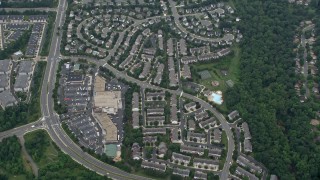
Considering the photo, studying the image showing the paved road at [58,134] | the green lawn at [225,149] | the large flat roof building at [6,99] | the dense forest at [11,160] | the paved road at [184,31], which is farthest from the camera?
the paved road at [184,31]

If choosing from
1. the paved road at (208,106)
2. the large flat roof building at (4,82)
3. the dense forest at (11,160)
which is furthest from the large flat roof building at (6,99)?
the paved road at (208,106)

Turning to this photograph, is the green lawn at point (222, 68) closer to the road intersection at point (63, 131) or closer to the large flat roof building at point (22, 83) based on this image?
the road intersection at point (63, 131)

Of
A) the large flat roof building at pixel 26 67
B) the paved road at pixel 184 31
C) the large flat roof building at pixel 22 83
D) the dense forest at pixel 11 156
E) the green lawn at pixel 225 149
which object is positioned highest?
the paved road at pixel 184 31

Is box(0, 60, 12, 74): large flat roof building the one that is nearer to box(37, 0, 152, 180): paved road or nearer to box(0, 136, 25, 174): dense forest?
box(37, 0, 152, 180): paved road

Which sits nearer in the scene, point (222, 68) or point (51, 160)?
point (51, 160)

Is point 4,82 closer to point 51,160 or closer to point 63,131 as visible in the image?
point 63,131

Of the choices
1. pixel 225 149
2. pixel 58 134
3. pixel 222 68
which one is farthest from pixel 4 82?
pixel 225 149

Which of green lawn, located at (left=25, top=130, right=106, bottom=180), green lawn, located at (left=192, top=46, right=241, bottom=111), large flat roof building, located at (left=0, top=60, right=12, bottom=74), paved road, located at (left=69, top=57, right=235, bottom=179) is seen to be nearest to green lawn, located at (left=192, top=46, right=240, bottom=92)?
green lawn, located at (left=192, top=46, right=241, bottom=111)

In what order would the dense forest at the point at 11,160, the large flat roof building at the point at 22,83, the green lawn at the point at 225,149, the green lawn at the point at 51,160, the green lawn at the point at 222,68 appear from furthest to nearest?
the green lawn at the point at 222,68, the large flat roof building at the point at 22,83, the green lawn at the point at 225,149, the dense forest at the point at 11,160, the green lawn at the point at 51,160
